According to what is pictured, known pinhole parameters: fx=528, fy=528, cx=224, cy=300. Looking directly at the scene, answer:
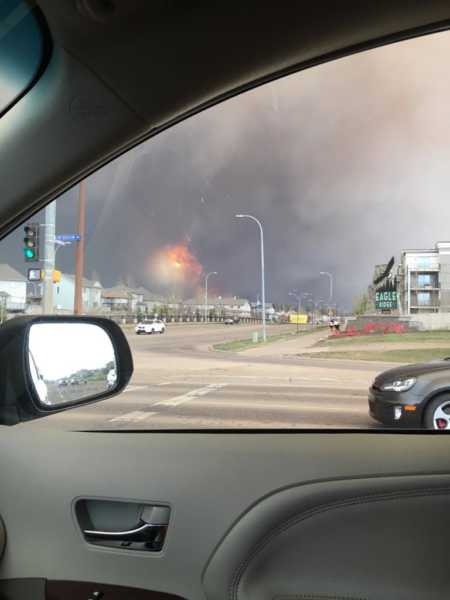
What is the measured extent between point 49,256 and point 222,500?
1066 mm

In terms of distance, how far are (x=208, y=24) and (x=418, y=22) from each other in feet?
2.22

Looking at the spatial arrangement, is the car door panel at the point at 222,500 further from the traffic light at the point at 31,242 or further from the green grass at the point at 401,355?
the traffic light at the point at 31,242

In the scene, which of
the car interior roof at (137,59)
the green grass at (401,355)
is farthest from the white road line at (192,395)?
the car interior roof at (137,59)

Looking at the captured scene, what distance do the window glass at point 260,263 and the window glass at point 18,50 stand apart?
390mm

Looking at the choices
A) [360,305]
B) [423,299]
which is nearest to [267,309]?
[360,305]

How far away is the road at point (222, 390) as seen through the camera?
2043 millimetres

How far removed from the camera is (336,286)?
2287mm

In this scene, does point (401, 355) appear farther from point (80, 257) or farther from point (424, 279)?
point (80, 257)

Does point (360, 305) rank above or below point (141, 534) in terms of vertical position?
above

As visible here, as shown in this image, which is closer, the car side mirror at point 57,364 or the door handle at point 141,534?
the car side mirror at point 57,364

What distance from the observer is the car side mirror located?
54.0 inches

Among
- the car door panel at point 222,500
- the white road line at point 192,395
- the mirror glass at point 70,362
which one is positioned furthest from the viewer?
the white road line at point 192,395

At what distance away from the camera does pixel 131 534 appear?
5.60ft

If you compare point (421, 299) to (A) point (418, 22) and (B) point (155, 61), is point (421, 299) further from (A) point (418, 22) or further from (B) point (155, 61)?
(B) point (155, 61)
